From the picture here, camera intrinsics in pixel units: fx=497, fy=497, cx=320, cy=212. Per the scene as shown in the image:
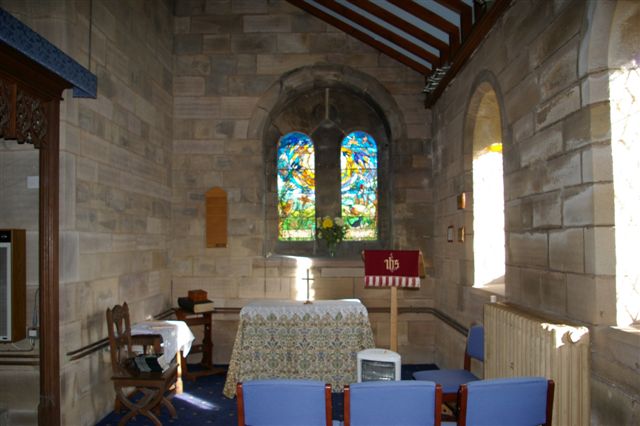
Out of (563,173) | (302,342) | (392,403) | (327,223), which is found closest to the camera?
(392,403)

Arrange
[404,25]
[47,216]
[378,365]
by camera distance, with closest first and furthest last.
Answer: [47,216] → [378,365] → [404,25]

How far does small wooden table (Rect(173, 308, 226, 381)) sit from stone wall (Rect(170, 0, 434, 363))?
1.62ft

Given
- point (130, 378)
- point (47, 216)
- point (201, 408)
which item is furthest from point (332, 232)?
point (47, 216)

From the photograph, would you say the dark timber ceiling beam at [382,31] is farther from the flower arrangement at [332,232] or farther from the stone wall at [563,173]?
the flower arrangement at [332,232]

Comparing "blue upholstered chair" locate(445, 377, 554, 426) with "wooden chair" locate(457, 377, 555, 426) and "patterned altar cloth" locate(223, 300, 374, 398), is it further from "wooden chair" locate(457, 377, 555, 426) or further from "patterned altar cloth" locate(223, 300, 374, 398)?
"patterned altar cloth" locate(223, 300, 374, 398)

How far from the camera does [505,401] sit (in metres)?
2.24

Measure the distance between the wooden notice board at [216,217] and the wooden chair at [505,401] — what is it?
435 cm

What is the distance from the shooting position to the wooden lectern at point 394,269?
4496 mm

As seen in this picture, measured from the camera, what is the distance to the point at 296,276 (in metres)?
6.12

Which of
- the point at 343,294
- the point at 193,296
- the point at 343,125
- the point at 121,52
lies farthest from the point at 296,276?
the point at 121,52

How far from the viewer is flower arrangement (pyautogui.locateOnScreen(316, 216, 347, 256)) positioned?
640 cm

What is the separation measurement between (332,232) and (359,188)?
0.86 m

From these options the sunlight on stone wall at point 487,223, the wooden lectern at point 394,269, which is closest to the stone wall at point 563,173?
the sunlight on stone wall at point 487,223

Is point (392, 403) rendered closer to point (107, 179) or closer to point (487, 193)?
point (487, 193)
